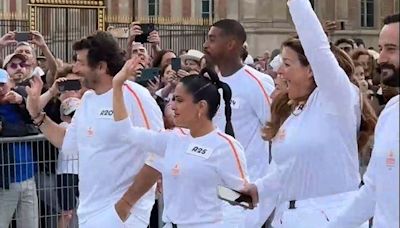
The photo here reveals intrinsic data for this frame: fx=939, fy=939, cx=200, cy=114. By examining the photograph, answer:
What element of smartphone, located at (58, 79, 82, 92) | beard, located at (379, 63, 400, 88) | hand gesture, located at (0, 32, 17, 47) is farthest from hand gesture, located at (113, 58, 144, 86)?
hand gesture, located at (0, 32, 17, 47)

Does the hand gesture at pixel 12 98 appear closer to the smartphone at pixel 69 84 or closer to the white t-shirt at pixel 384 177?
the smartphone at pixel 69 84

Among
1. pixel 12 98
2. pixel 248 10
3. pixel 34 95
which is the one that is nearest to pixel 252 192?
pixel 34 95

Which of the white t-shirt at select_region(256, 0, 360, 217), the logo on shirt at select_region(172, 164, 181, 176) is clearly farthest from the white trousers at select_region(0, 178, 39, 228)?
the white t-shirt at select_region(256, 0, 360, 217)

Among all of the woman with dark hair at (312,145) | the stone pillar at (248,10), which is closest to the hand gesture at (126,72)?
the woman with dark hair at (312,145)

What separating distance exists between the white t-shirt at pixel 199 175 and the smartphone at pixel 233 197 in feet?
0.95

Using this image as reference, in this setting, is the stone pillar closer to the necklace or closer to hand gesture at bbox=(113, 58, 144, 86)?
hand gesture at bbox=(113, 58, 144, 86)

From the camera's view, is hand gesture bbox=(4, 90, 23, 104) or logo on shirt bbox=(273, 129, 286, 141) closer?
logo on shirt bbox=(273, 129, 286, 141)

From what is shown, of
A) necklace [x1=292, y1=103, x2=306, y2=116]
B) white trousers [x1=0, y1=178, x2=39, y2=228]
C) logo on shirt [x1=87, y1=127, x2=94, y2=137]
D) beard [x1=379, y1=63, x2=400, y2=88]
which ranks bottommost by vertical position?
white trousers [x1=0, y1=178, x2=39, y2=228]

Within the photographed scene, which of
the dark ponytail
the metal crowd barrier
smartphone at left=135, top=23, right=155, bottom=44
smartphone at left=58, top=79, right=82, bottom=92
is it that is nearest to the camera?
the dark ponytail

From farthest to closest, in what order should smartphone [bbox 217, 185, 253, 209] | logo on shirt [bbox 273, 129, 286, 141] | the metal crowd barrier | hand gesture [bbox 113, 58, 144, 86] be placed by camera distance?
the metal crowd barrier → hand gesture [bbox 113, 58, 144, 86] → logo on shirt [bbox 273, 129, 286, 141] → smartphone [bbox 217, 185, 253, 209]

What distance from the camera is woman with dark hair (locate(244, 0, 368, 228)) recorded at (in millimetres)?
5594

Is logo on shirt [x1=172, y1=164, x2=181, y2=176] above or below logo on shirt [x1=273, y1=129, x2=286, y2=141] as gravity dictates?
below

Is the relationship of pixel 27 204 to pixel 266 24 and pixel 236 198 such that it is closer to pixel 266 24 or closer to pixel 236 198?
pixel 236 198

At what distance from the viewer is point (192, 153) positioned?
622 centimetres
